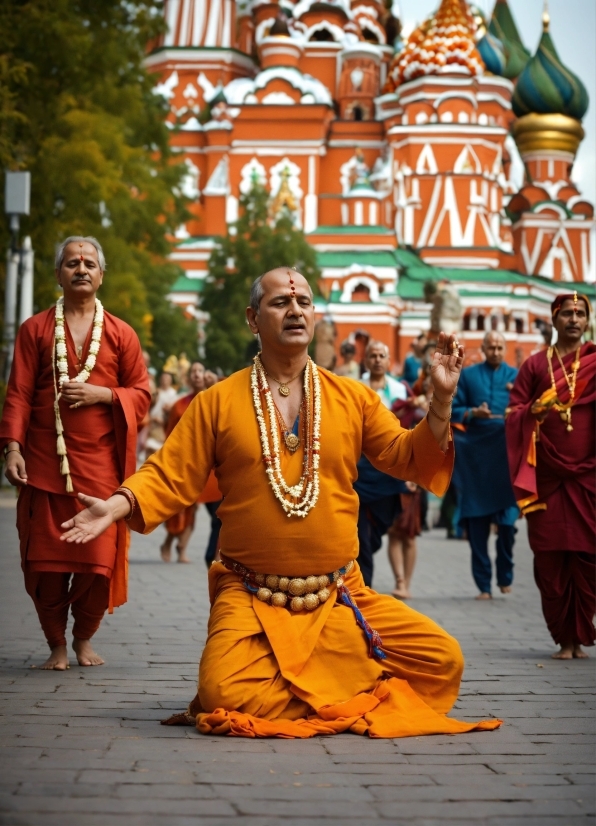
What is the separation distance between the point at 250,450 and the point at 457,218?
58714mm

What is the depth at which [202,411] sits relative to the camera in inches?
227

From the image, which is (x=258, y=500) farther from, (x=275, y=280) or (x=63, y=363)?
(x=63, y=363)

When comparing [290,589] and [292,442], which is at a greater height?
[292,442]

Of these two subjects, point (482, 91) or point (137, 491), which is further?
point (482, 91)

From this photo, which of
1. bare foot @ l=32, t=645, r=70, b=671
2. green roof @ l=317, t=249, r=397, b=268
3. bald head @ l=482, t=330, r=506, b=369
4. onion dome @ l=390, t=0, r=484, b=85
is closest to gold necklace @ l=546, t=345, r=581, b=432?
bald head @ l=482, t=330, r=506, b=369

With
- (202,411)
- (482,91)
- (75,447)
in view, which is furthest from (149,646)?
(482,91)

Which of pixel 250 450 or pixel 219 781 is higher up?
pixel 250 450

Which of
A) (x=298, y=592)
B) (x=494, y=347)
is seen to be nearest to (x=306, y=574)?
(x=298, y=592)

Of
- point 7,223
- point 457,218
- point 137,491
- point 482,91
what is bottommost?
point 137,491

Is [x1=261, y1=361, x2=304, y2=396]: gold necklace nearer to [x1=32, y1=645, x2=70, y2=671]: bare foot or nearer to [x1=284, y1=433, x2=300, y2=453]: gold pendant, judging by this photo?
[x1=284, y1=433, x2=300, y2=453]: gold pendant

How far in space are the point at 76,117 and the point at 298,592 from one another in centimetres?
1645

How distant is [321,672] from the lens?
218 inches

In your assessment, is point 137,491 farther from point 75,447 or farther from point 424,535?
point 424,535

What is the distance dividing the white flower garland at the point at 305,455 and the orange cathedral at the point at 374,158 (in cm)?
5072
